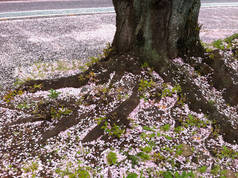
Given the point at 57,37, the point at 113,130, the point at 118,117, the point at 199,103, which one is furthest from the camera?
the point at 57,37

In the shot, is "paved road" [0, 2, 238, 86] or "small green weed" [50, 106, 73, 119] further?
"paved road" [0, 2, 238, 86]

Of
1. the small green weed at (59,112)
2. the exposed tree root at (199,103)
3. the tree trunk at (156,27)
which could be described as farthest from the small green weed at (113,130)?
the tree trunk at (156,27)

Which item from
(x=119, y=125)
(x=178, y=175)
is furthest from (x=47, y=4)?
(x=178, y=175)

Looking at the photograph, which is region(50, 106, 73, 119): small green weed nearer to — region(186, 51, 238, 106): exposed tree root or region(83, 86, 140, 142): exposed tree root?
region(83, 86, 140, 142): exposed tree root

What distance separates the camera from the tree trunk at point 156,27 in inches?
162

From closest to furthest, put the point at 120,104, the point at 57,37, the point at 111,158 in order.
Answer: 1. the point at 111,158
2. the point at 120,104
3. the point at 57,37

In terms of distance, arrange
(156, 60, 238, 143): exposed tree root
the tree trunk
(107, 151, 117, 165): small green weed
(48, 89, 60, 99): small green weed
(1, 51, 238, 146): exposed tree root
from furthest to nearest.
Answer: (48, 89, 60, 99): small green weed → the tree trunk → (156, 60, 238, 143): exposed tree root → (1, 51, 238, 146): exposed tree root → (107, 151, 117, 165): small green weed

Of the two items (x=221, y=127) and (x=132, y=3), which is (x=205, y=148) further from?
(x=132, y=3)

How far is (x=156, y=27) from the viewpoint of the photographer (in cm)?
422

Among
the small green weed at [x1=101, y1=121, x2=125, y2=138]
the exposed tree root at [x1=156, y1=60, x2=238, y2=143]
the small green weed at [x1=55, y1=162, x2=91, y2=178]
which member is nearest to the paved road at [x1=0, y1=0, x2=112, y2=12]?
the exposed tree root at [x1=156, y1=60, x2=238, y2=143]

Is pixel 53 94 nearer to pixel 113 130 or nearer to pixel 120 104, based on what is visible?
pixel 120 104

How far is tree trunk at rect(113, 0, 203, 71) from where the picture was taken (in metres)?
4.12

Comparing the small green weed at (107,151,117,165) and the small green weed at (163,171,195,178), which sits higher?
the small green weed at (107,151,117,165)

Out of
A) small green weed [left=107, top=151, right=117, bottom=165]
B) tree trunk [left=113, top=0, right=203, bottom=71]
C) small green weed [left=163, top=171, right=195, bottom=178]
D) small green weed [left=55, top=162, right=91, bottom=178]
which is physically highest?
tree trunk [left=113, top=0, right=203, bottom=71]
